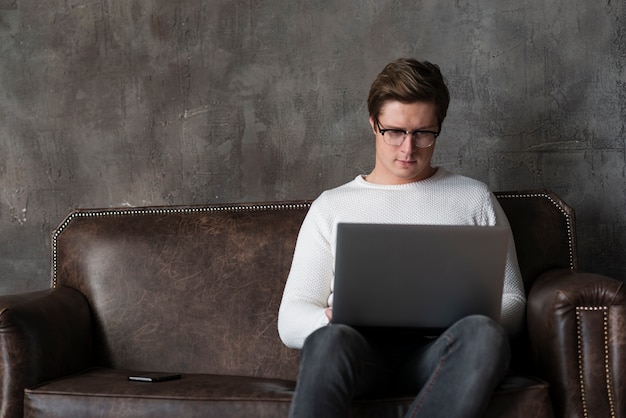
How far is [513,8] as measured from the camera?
305 centimetres

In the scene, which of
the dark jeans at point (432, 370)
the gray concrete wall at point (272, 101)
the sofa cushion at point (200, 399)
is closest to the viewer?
the dark jeans at point (432, 370)

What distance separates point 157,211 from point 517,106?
1381 millimetres

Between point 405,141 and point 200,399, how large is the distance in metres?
0.88

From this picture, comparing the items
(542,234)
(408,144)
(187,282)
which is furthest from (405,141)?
(187,282)

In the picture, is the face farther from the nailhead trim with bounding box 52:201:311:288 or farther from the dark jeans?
the dark jeans

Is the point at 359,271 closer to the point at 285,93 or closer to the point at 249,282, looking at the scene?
the point at 249,282

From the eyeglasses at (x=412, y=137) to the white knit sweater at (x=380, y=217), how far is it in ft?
0.47

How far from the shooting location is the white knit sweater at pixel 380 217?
225 cm

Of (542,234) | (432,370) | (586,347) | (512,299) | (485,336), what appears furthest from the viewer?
(542,234)

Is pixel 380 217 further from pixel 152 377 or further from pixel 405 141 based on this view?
pixel 152 377

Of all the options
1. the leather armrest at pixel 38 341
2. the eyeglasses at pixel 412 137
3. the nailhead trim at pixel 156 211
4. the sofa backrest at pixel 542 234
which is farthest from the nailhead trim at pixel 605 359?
the leather armrest at pixel 38 341

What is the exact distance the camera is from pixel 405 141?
7.43 feet

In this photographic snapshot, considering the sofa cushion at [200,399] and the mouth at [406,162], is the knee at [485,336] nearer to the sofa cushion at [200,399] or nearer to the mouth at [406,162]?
the sofa cushion at [200,399]

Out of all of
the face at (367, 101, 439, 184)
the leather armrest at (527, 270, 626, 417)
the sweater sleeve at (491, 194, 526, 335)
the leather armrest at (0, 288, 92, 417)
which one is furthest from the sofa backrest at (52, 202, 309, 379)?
the leather armrest at (527, 270, 626, 417)
